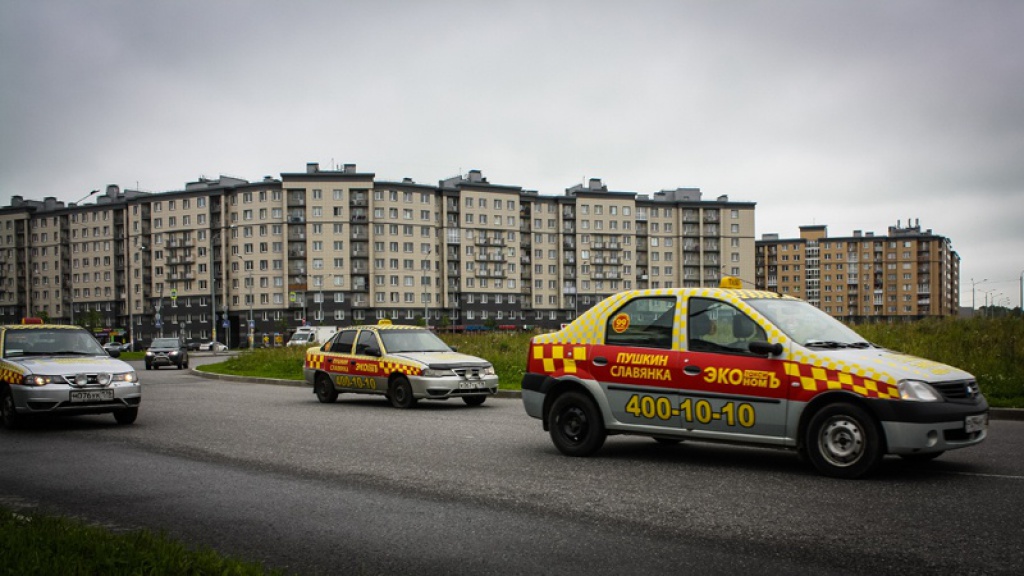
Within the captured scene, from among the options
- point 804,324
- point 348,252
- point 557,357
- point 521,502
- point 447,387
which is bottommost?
point 447,387

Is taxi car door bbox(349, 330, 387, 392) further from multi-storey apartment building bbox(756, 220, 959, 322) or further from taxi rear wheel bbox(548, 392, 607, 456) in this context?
multi-storey apartment building bbox(756, 220, 959, 322)

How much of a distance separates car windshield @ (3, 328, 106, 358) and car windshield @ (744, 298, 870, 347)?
10.5 m

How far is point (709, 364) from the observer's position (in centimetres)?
821

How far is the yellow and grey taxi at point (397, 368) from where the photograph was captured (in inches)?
611

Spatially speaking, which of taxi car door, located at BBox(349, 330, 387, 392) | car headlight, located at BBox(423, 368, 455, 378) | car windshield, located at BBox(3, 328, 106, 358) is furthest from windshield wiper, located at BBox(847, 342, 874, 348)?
car windshield, located at BBox(3, 328, 106, 358)

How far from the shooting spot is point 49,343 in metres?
13.4

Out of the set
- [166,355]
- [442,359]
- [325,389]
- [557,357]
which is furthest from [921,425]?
[166,355]

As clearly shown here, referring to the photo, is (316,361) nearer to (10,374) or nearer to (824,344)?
(10,374)

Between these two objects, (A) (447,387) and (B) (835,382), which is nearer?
(B) (835,382)

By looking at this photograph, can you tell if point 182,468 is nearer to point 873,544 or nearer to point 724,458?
point 724,458

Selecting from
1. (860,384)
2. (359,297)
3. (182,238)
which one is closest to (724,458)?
(860,384)

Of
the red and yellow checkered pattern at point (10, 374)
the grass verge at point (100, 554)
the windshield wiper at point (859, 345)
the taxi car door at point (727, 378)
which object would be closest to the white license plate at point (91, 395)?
the red and yellow checkered pattern at point (10, 374)

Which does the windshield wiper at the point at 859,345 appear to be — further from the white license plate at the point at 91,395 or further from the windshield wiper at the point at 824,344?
the white license plate at the point at 91,395

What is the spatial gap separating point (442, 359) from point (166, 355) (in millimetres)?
29493
